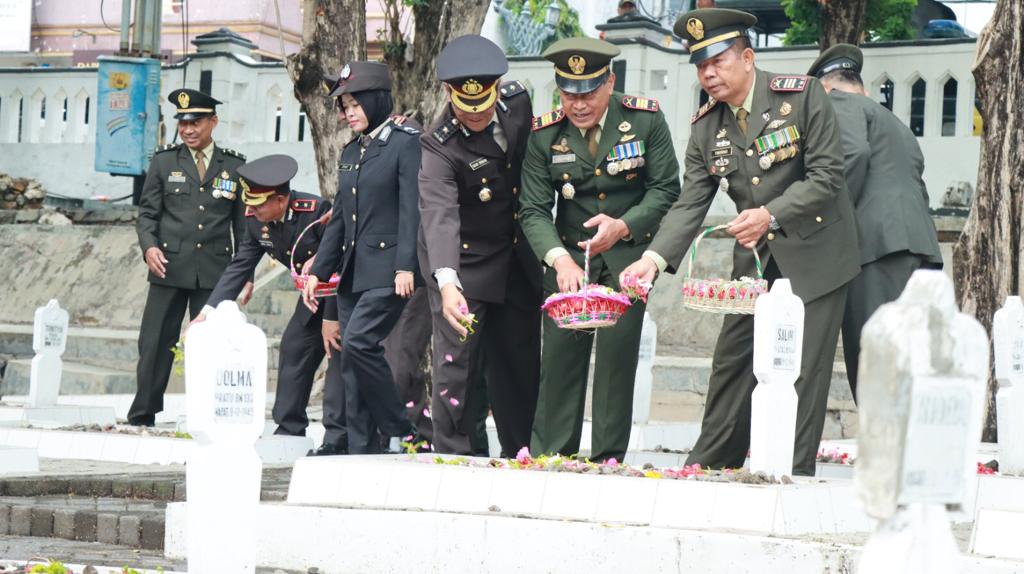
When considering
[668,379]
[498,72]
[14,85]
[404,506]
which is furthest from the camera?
[14,85]

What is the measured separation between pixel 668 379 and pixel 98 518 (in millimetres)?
8133

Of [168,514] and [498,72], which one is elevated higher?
[498,72]

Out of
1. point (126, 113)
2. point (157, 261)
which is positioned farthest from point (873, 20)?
point (157, 261)

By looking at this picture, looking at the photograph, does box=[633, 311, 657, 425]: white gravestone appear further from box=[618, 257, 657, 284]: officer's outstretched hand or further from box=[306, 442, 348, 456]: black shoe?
box=[618, 257, 657, 284]: officer's outstretched hand

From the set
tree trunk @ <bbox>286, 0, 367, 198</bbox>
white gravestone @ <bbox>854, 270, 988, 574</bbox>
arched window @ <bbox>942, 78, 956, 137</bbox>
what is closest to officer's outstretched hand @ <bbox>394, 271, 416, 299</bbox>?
tree trunk @ <bbox>286, 0, 367, 198</bbox>

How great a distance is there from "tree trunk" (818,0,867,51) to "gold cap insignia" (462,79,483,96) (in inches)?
437

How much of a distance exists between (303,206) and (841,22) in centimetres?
922

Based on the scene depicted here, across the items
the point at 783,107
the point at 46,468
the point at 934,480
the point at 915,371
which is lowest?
the point at 46,468

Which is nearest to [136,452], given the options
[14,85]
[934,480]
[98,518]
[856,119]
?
[98,518]

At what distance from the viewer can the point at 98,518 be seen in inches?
304

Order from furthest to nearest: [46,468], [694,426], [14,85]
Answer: [14,85] → [694,426] → [46,468]

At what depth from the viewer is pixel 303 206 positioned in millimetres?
11281

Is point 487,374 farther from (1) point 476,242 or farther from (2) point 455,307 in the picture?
(2) point 455,307

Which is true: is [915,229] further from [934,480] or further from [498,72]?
[934,480]
